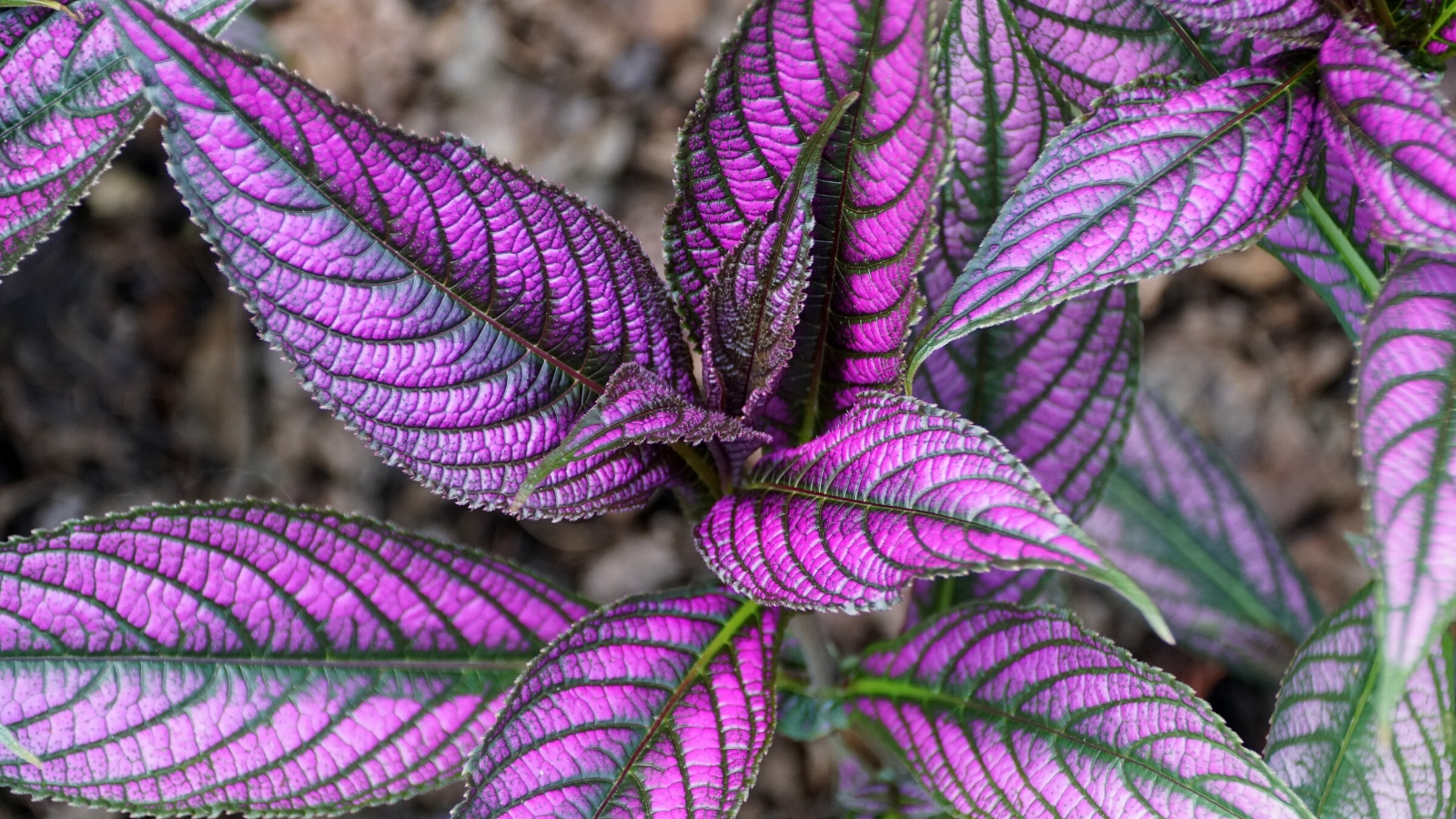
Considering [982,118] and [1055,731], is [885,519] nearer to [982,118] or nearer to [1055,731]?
[1055,731]

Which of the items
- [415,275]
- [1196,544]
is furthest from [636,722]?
[1196,544]

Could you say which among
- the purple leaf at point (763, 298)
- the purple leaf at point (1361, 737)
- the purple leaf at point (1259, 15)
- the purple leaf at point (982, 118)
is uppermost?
the purple leaf at point (982, 118)

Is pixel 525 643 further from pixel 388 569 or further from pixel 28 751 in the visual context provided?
pixel 28 751

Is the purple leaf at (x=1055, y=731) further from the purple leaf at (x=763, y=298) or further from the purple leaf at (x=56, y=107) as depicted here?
the purple leaf at (x=56, y=107)

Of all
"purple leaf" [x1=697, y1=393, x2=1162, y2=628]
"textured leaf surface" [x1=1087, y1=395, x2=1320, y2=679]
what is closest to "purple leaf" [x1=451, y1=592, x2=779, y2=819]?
"purple leaf" [x1=697, y1=393, x2=1162, y2=628]

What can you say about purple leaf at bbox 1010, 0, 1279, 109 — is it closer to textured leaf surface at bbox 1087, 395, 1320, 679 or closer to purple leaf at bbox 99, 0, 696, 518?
purple leaf at bbox 99, 0, 696, 518

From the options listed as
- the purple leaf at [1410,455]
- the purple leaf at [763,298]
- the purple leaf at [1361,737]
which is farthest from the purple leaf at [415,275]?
the purple leaf at [1361,737]

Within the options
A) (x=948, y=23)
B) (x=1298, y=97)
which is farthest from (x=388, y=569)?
(x=1298, y=97)
